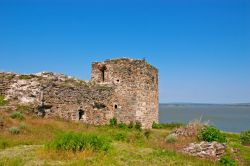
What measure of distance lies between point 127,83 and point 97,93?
2.68m

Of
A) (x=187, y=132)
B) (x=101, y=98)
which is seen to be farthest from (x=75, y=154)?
(x=101, y=98)

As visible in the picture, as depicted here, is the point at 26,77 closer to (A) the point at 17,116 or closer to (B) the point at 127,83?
(A) the point at 17,116

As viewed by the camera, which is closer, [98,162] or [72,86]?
[98,162]

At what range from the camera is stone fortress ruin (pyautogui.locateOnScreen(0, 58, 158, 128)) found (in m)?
20.8

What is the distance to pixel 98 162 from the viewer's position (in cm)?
1001

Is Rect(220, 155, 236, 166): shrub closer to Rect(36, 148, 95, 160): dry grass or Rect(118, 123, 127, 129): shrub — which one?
Rect(36, 148, 95, 160): dry grass

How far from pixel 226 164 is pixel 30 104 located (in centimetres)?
1265

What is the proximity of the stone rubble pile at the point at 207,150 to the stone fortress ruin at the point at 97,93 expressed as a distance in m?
10.2

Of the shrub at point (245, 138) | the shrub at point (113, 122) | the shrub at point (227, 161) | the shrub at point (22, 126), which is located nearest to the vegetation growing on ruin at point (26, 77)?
the shrub at point (22, 126)

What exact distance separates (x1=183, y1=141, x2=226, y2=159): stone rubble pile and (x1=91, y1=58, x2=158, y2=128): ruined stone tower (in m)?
11.5

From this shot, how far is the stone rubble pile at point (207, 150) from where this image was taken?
13641 millimetres

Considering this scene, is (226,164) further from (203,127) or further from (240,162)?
(203,127)

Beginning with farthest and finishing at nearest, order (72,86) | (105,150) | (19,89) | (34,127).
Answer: (72,86)
(19,89)
(34,127)
(105,150)

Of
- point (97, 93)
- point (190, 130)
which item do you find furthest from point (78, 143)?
point (97, 93)
